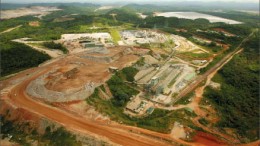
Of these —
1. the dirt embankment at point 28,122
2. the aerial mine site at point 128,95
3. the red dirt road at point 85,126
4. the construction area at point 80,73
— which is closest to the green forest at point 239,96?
the aerial mine site at point 128,95

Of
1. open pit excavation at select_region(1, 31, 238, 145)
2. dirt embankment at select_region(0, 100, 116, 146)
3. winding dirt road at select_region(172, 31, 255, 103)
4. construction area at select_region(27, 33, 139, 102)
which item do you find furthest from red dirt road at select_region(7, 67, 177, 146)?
winding dirt road at select_region(172, 31, 255, 103)

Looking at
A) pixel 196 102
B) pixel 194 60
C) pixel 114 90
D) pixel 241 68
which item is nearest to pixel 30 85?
pixel 114 90

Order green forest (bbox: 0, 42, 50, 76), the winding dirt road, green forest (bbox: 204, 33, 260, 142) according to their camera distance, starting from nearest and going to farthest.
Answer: green forest (bbox: 204, 33, 260, 142) → the winding dirt road → green forest (bbox: 0, 42, 50, 76)

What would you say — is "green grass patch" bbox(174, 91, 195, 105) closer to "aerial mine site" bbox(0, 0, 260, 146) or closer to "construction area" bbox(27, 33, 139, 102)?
"aerial mine site" bbox(0, 0, 260, 146)

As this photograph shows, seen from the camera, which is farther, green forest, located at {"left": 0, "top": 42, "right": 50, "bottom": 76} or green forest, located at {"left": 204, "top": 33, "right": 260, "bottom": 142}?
green forest, located at {"left": 0, "top": 42, "right": 50, "bottom": 76}

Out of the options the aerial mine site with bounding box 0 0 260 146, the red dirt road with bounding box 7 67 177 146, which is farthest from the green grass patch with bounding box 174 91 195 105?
the red dirt road with bounding box 7 67 177 146

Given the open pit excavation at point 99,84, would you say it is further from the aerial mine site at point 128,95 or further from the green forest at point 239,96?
the green forest at point 239,96

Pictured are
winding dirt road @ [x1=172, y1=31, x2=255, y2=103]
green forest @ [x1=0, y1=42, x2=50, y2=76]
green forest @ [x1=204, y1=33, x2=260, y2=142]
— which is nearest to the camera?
green forest @ [x1=204, y1=33, x2=260, y2=142]

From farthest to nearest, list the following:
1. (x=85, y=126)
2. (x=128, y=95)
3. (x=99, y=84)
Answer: (x=99, y=84) → (x=128, y=95) → (x=85, y=126)

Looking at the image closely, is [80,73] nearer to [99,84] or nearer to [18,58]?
[99,84]

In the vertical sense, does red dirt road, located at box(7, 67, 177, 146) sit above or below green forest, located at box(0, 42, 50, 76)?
below

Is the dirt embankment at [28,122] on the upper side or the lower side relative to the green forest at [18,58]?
lower

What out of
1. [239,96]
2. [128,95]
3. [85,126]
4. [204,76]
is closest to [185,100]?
[128,95]
